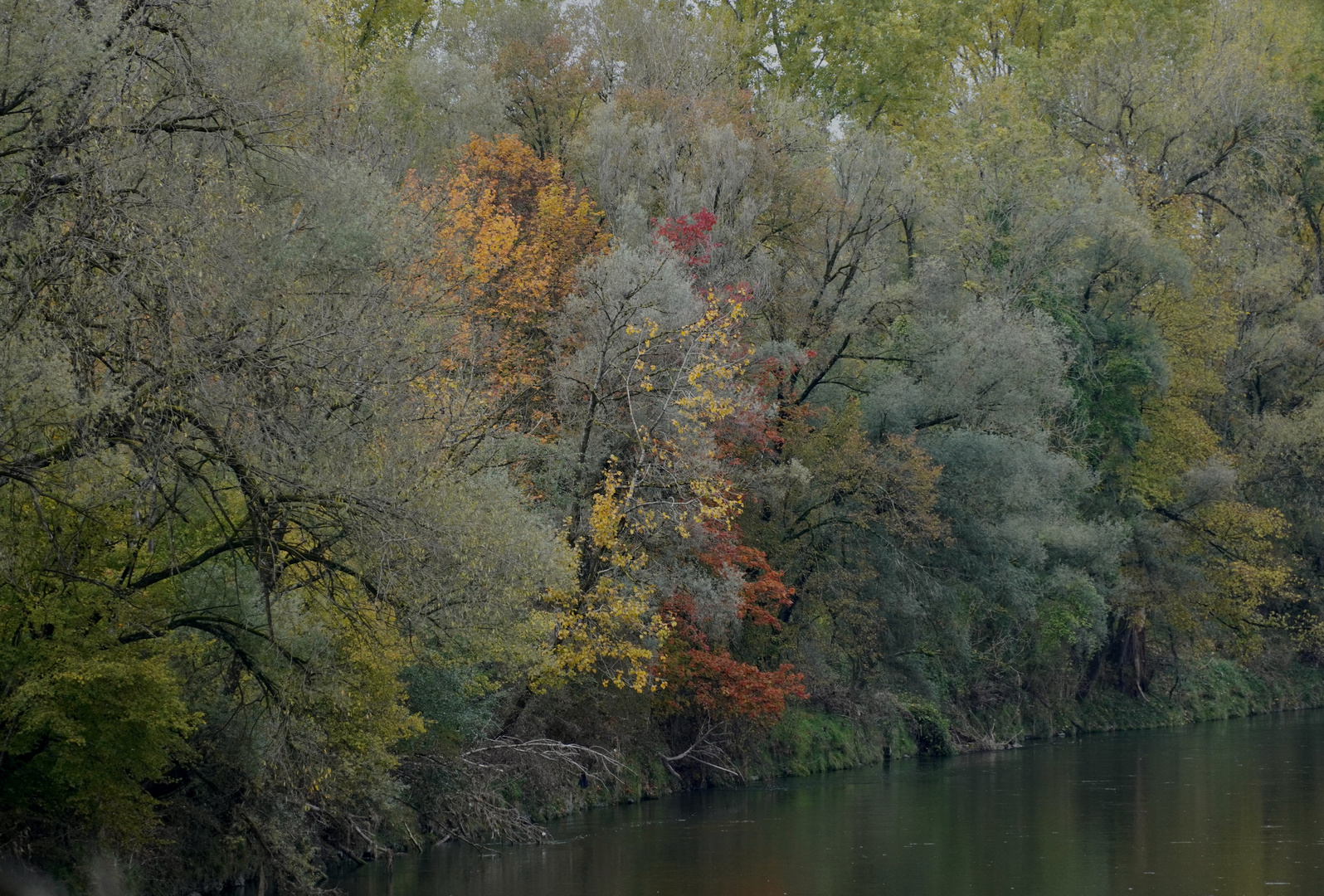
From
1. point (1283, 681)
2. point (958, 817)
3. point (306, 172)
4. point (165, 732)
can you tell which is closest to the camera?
point (306, 172)

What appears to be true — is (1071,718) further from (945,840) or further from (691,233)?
(945,840)

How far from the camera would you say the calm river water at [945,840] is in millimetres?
19953

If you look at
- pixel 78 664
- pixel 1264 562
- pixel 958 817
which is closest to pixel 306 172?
pixel 78 664

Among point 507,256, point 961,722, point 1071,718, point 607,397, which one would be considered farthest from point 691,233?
point 1071,718

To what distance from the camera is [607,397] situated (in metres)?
28.7

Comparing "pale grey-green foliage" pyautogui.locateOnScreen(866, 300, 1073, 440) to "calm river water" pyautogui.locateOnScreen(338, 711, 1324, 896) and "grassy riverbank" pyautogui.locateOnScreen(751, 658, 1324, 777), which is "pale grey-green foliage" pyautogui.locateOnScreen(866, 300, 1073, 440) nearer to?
"grassy riverbank" pyautogui.locateOnScreen(751, 658, 1324, 777)

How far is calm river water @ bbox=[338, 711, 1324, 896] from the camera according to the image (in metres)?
20.0

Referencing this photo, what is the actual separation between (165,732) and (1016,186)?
29.2 meters

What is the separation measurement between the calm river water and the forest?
1.64 meters

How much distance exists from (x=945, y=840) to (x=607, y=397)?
10.2 meters

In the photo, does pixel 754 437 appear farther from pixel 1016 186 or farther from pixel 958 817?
pixel 1016 186

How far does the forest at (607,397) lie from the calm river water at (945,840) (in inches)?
64.8

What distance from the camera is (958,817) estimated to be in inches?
1024

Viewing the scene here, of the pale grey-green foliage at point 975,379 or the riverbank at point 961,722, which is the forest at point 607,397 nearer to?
the pale grey-green foliage at point 975,379
